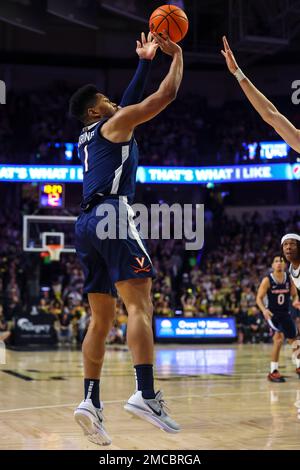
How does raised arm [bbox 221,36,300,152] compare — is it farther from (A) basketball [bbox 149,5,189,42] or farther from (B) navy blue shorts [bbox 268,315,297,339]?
(B) navy blue shorts [bbox 268,315,297,339]

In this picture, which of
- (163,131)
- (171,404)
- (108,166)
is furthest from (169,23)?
(163,131)

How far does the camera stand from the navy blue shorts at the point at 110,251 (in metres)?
4.94

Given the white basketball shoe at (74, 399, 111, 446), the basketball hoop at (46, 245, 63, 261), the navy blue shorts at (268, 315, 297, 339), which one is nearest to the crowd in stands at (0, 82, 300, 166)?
the basketball hoop at (46, 245, 63, 261)

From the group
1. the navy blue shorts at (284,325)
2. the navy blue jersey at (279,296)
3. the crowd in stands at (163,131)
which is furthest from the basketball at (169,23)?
the crowd in stands at (163,131)

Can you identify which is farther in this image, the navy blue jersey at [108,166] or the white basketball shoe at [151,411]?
the navy blue jersey at [108,166]

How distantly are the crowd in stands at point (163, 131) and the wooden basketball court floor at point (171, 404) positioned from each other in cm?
1308

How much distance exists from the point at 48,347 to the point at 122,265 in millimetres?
14261

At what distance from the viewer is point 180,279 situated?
2562 cm

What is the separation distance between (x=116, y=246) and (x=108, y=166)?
0.57 metres

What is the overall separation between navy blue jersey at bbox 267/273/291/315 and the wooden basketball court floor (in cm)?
107

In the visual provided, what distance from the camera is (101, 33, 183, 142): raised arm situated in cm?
492

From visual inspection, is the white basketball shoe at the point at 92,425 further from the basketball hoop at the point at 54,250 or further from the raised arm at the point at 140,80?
the basketball hoop at the point at 54,250

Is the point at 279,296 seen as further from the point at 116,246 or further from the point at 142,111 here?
the point at 142,111

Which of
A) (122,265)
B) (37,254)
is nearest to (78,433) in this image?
(122,265)
